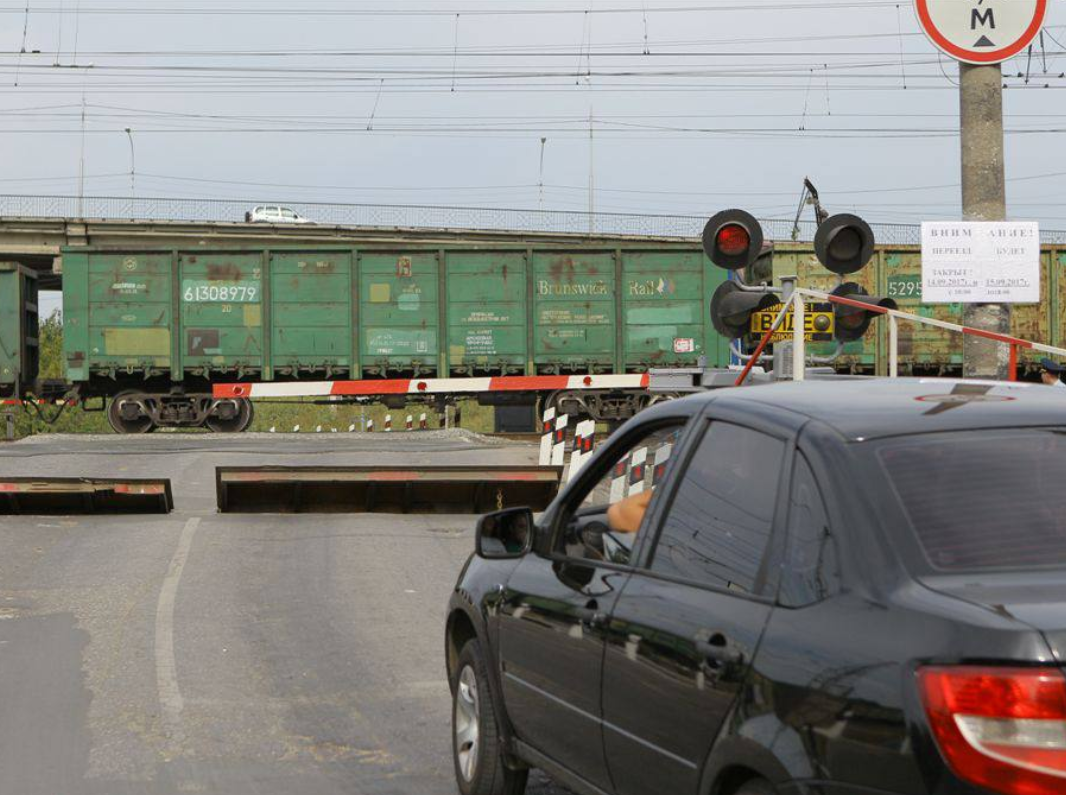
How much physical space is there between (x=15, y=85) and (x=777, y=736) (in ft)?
133

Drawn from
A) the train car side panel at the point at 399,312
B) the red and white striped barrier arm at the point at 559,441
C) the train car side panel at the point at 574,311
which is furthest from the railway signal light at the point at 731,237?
the train car side panel at the point at 399,312

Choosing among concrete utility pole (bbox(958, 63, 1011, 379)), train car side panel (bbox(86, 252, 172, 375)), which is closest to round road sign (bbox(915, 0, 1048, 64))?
concrete utility pole (bbox(958, 63, 1011, 379))

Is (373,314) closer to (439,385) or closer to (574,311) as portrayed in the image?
(439,385)

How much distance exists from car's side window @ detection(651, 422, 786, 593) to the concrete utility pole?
4681 millimetres

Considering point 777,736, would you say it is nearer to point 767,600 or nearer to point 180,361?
point 767,600

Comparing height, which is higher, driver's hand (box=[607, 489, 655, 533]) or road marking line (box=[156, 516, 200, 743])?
driver's hand (box=[607, 489, 655, 533])

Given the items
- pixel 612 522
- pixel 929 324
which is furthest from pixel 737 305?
pixel 612 522

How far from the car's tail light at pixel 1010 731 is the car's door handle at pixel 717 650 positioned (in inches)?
27.9

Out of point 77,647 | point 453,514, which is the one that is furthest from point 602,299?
point 77,647

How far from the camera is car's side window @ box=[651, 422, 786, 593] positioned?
3.61 metres

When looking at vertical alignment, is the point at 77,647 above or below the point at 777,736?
below

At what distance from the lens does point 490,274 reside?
110ft

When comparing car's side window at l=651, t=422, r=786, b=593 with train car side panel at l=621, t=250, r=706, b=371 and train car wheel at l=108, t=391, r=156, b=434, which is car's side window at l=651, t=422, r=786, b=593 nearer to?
train car side panel at l=621, t=250, r=706, b=371

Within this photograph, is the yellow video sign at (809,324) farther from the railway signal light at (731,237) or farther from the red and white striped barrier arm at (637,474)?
the red and white striped barrier arm at (637,474)
